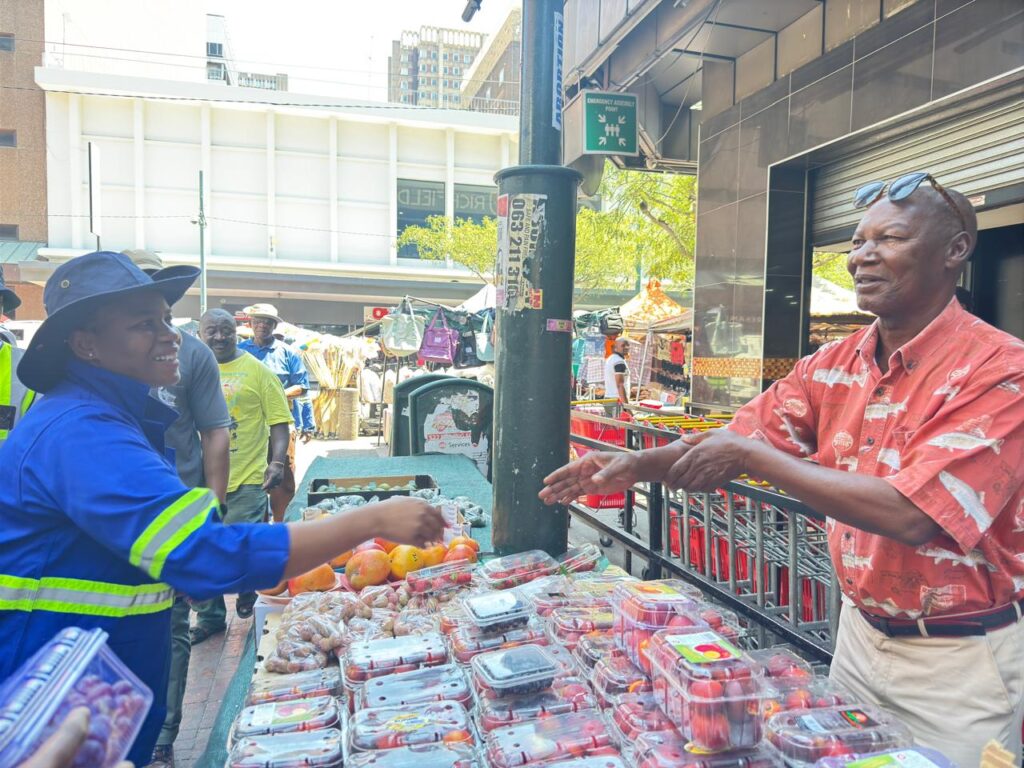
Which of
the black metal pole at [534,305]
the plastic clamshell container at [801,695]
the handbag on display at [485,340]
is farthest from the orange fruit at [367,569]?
the handbag on display at [485,340]

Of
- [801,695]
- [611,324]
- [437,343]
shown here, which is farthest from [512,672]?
[611,324]

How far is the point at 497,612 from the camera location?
7.61 feet

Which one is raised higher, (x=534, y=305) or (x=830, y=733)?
(x=534, y=305)

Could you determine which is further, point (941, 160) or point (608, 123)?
point (608, 123)

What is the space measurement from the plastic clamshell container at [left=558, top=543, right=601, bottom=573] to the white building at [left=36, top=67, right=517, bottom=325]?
2813 centimetres

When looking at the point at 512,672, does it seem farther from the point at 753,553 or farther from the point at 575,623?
the point at 753,553

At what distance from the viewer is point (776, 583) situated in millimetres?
3770

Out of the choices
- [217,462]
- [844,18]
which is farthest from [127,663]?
[844,18]

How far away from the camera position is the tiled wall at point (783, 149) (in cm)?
546

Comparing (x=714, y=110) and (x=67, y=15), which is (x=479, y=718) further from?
(x=67, y=15)

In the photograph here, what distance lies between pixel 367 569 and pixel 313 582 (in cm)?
24

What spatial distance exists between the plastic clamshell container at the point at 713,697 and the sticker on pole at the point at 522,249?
2.04 metres

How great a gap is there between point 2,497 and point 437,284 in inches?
1172

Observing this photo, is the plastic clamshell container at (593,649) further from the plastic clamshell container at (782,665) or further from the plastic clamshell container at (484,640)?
the plastic clamshell container at (782,665)
